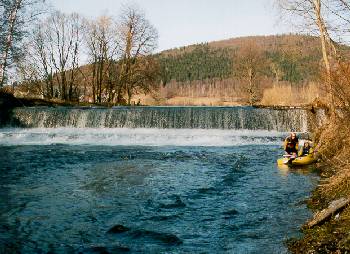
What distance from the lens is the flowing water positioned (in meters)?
6.93

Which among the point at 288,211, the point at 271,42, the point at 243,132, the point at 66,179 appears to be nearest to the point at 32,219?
the point at 66,179

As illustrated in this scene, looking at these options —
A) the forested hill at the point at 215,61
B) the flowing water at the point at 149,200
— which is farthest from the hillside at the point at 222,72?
the flowing water at the point at 149,200

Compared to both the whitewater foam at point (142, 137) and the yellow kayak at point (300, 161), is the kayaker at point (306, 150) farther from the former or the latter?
the whitewater foam at point (142, 137)

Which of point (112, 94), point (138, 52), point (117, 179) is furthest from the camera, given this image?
point (112, 94)

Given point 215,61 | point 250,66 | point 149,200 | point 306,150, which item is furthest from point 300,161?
point 215,61

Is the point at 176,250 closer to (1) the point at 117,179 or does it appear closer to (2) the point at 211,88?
(1) the point at 117,179

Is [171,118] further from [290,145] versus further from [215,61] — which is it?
[215,61]

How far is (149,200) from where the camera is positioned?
994 centimetres

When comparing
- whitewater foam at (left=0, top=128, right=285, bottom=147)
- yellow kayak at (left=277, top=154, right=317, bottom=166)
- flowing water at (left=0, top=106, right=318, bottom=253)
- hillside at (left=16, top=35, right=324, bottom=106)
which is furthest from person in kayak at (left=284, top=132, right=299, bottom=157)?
whitewater foam at (left=0, top=128, right=285, bottom=147)

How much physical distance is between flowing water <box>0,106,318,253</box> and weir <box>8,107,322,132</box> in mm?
6202

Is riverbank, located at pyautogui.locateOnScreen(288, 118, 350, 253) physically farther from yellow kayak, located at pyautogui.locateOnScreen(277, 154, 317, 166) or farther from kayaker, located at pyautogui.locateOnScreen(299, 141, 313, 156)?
kayaker, located at pyautogui.locateOnScreen(299, 141, 313, 156)

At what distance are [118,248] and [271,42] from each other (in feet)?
517

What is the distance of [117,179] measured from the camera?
41.1ft

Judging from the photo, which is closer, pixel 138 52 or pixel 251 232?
pixel 251 232
